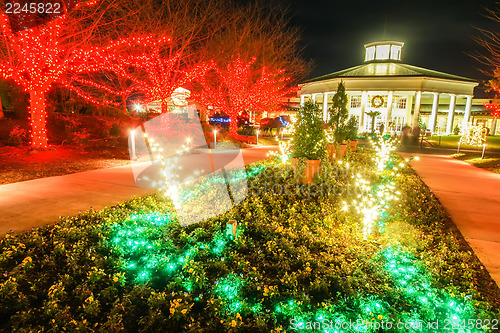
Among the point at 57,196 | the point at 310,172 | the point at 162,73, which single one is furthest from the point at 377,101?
the point at 57,196

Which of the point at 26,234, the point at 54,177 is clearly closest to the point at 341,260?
the point at 26,234

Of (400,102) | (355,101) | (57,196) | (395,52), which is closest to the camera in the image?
(57,196)

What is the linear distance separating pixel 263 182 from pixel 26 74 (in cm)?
972

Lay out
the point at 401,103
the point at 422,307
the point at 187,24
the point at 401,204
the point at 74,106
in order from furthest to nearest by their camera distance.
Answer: the point at 401,103 → the point at 74,106 → the point at 187,24 → the point at 401,204 → the point at 422,307

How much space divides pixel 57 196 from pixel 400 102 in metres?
43.0

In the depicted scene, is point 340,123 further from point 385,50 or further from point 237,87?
point 385,50

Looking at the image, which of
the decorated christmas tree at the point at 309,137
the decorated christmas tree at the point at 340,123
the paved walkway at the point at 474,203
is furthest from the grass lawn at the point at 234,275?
the decorated christmas tree at the point at 340,123

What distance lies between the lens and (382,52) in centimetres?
3888

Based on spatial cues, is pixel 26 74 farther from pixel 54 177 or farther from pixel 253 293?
pixel 253 293

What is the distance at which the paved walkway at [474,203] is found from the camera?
4379mm

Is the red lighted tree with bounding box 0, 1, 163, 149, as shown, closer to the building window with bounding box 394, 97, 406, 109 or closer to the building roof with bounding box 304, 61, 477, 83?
the building roof with bounding box 304, 61, 477, 83

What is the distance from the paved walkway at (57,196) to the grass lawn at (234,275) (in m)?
0.55

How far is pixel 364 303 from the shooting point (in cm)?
311

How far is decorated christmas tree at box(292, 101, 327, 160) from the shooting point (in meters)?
7.63
